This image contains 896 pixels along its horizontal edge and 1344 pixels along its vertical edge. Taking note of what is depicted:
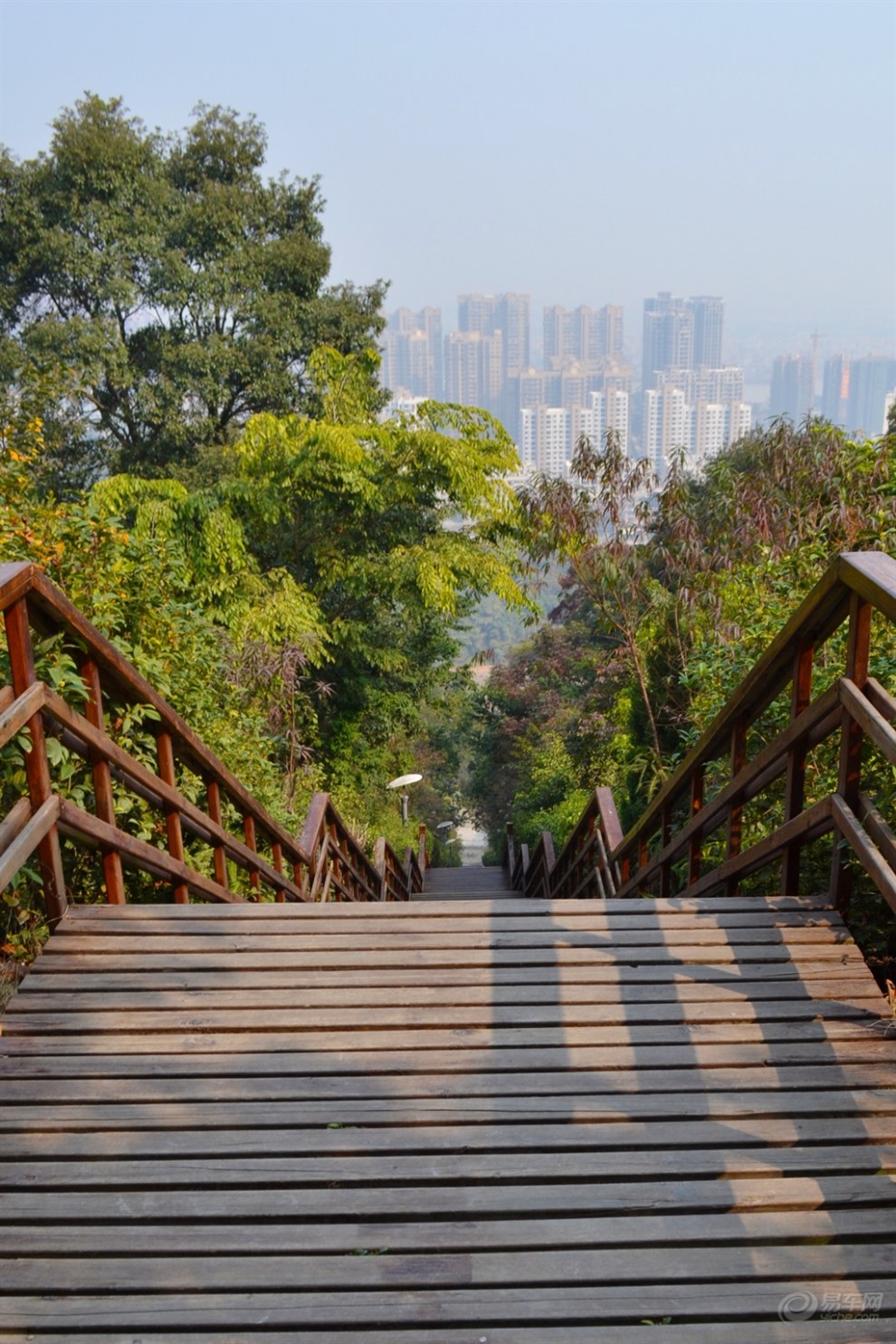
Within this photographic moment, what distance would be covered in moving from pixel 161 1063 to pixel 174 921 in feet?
2.37

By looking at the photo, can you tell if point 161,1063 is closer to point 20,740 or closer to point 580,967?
point 20,740

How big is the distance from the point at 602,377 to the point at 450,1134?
12978 cm

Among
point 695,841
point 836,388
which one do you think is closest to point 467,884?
point 695,841

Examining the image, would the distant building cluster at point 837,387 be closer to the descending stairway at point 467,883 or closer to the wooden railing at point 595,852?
the descending stairway at point 467,883

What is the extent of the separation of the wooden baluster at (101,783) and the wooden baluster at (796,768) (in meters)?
2.14

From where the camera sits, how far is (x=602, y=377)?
124750mm

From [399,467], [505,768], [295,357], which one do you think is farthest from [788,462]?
[505,768]

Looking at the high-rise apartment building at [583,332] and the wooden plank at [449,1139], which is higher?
the wooden plank at [449,1139]

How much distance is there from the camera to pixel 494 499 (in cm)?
1273

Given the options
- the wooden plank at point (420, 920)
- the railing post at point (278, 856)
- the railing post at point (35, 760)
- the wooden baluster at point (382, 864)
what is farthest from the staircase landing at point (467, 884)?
the railing post at point (35, 760)

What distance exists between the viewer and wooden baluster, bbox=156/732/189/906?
3.57 meters

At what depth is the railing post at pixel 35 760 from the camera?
260 centimetres

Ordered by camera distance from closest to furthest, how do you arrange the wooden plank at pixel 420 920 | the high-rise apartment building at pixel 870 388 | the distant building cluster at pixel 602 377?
the wooden plank at pixel 420 920
the distant building cluster at pixel 602 377
the high-rise apartment building at pixel 870 388

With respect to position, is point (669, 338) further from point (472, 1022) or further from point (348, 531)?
point (472, 1022)
